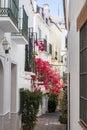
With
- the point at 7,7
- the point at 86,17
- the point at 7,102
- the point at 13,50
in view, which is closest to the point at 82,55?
the point at 86,17

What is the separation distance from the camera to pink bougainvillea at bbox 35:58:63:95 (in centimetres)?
2700

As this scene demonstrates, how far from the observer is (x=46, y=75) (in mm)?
28719

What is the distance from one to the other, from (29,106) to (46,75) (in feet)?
37.1

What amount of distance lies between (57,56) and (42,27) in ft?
36.7

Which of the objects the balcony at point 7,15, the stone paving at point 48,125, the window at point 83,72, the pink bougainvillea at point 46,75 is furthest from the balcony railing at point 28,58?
the window at point 83,72

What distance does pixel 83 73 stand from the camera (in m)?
6.42

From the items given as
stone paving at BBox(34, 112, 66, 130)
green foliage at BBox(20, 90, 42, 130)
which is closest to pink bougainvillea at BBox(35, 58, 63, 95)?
stone paving at BBox(34, 112, 66, 130)

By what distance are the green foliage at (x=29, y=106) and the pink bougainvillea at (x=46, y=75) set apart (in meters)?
8.40

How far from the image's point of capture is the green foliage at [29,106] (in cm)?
1728

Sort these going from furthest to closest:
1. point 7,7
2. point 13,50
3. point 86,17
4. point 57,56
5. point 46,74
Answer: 1. point 57,56
2. point 46,74
3. point 13,50
4. point 7,7
5. point 86,17

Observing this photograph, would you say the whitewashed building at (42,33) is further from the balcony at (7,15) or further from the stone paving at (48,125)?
the balcony at (7,15)

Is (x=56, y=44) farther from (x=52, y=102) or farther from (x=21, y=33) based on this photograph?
(x=21, y=33)

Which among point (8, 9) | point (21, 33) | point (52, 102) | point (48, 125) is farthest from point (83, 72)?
point (52, 102)

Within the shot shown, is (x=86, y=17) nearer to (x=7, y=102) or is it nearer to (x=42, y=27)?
(x=7, y=102)
